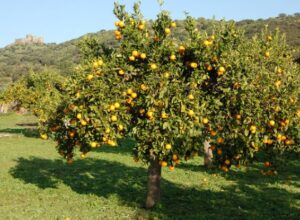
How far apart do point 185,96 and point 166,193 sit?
6909mm

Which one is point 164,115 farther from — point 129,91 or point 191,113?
point 129,91

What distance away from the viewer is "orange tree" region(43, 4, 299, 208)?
30.7 ft

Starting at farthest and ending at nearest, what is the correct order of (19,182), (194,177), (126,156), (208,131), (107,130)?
1. (126,156)
2. (194,177)
3. (19,182)
4. (208,131)
5. (107,130)

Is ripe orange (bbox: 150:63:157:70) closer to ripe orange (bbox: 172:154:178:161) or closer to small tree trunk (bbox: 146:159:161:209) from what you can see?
ripe orange (bbox: 172:154:178:161)

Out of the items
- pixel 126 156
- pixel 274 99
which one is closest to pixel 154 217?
pixel 274 99

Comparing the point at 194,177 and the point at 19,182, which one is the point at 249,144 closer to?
the point at 194,177

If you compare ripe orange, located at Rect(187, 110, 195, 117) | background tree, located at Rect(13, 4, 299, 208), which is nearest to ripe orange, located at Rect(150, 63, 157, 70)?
background tree, located at Rect(13, 4, 299, 208)

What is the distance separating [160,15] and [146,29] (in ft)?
1.72

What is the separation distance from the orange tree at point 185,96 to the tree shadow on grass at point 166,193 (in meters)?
3.16

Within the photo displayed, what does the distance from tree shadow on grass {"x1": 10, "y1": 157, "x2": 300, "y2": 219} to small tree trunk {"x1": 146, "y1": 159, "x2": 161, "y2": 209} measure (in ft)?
0.98

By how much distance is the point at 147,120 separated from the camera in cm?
937

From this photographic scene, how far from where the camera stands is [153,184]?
12.9 meters

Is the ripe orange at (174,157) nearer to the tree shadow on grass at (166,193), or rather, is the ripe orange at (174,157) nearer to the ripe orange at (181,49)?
the ripe orange at (181,49)

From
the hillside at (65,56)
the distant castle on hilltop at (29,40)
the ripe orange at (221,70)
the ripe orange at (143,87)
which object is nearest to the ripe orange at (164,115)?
the ripe orange at (143,87)
